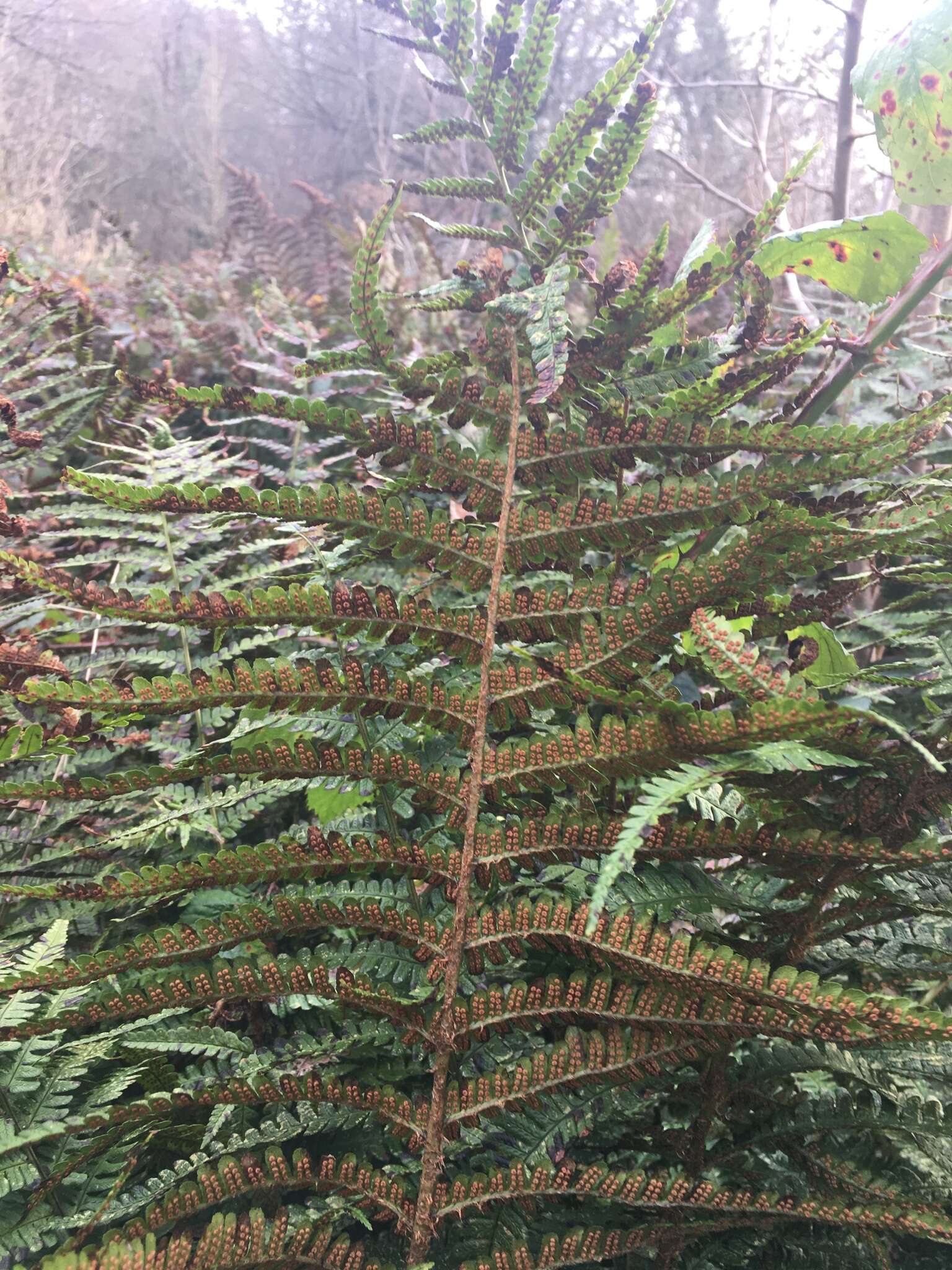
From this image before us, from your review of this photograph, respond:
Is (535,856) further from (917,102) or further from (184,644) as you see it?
(917,102)

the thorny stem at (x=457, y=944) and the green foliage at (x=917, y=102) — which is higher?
the green foliage at (x=917, y=102)

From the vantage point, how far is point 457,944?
0.76 meters

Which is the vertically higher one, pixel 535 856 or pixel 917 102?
pixel 917 102

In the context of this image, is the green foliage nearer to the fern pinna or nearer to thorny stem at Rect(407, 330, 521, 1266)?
the fern pinna

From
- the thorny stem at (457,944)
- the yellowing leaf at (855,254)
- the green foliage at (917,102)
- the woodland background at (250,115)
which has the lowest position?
the thorny stem at (457,944)

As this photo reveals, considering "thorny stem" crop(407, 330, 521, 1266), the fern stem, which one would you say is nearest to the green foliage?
"thorny stem" crop(407, 330, 521, 1266)

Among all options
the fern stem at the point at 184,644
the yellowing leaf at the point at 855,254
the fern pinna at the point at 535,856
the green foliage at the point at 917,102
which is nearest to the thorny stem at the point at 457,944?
the fern pinna at the point at 535,856

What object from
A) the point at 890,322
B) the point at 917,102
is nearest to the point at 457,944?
the point at 890,322

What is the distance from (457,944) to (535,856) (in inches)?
4.4

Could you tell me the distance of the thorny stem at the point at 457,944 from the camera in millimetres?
716

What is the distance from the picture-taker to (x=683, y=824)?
72cm

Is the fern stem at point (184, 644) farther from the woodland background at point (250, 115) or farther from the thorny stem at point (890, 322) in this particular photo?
the woodland background at point (250, 115)

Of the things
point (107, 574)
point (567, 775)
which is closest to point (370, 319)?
point (567, 775)

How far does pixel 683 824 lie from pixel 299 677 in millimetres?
387
